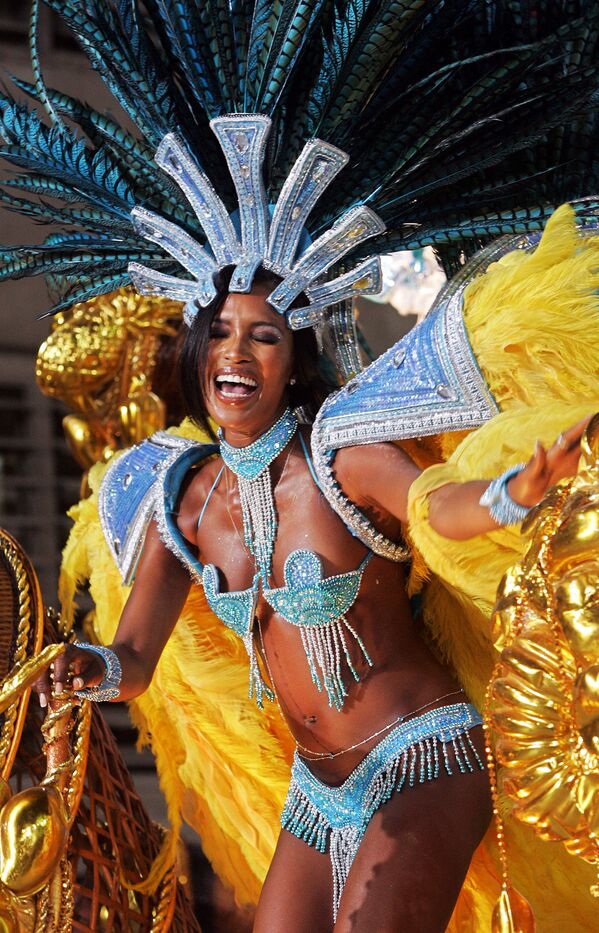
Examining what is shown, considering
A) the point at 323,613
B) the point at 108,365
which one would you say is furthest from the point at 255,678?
the point at 108,365

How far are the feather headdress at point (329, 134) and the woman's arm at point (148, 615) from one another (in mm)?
580

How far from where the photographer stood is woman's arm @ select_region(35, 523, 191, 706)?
2.63 metres

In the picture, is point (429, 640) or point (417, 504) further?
point (429, 640)

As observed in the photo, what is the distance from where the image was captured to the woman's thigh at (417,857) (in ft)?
7.16

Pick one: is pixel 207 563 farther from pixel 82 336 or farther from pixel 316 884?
pixel 82 336

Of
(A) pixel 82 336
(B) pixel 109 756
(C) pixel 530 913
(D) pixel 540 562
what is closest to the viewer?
(D) pixel 540 562

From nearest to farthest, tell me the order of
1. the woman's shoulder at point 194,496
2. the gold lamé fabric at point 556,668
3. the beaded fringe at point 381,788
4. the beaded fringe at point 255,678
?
the gold lamé fabric at point 556,668, the beaded fringe at point 381,788, the beaded fringe at point 255,678, the woman's shoulder at point 194,496

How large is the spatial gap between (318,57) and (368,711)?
49.9 inches

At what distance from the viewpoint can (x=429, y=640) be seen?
2.60 meters

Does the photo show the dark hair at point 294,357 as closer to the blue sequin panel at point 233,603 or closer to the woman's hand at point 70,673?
the blue sequin panel at point 233,603

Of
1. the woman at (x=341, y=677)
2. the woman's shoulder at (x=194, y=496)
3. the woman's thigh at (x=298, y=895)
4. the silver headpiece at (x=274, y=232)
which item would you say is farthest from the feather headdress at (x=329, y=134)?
the woman's thigh at (x=298, y=895)

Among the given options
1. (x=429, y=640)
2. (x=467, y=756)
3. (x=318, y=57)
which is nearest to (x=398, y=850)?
(x=467, y=756)

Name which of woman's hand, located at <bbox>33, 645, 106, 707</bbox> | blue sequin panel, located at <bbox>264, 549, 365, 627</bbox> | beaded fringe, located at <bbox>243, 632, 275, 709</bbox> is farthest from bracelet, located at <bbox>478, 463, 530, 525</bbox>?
woman's hand, located at <bbox>33, 645, 106, 707</bbox>

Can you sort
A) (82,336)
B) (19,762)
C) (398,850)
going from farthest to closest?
(82,336)
(19,762)
(398,850)
